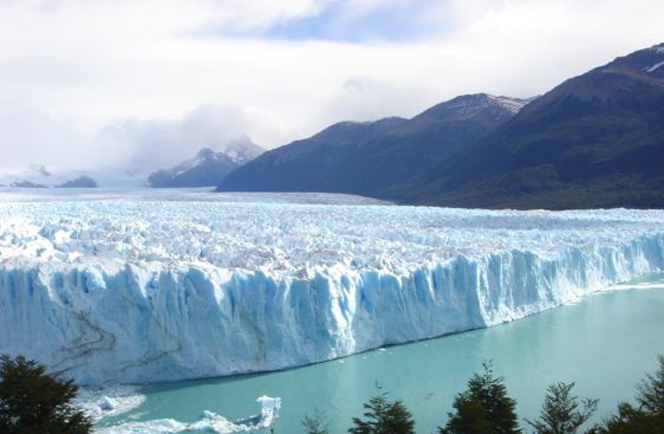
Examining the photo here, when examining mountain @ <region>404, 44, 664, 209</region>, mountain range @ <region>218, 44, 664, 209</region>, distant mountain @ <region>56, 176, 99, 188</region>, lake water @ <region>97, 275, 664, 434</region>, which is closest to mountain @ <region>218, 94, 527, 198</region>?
mountain range @ <region>218, 44, 664, 209</region>

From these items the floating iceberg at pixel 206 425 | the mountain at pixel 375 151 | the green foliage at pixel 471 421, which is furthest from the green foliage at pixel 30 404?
the mountain at pixel 375 151

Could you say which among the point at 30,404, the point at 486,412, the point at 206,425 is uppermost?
the point at 30,404

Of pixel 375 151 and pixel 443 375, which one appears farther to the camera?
pixel 375 151

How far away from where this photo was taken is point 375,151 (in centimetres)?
7762

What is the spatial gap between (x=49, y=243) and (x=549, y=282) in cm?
1163

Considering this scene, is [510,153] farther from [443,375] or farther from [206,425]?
[206,425]

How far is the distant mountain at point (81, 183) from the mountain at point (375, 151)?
48.0 ft

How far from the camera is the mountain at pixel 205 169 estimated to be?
275 feet

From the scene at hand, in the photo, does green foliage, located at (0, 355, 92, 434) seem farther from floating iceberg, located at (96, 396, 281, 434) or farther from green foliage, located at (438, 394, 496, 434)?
green foliage, located at (438, 394, 496, 434)

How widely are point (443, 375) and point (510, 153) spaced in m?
50.2

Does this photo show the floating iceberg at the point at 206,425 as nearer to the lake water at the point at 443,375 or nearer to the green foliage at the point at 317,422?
the lake water at the point at 443,375

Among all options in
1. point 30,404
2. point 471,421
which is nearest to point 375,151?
point 471,421

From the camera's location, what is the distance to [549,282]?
54.1 feet

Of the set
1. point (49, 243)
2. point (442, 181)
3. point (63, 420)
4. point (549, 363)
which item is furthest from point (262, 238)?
point (442, 181)
